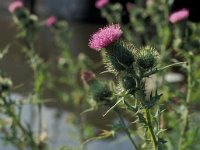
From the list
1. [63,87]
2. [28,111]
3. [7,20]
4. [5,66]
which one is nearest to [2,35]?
[7,20]

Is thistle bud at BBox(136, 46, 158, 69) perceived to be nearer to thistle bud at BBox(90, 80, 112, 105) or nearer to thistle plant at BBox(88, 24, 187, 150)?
thistle plant at BBox(88, 24, 187, 150)

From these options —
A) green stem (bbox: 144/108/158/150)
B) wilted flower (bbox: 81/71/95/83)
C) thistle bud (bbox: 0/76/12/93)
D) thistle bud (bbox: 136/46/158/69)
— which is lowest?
green stem (bbox: 144/108/158/150)

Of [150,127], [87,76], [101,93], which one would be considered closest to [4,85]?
[87,76]

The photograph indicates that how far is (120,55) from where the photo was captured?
6.89 feet

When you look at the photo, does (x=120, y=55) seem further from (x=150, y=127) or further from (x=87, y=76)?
(x=87, y=76)

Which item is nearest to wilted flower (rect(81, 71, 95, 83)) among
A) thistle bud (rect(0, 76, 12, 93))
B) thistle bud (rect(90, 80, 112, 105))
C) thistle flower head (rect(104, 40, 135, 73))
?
thistle bud (rect(90, 80, 112, 105))

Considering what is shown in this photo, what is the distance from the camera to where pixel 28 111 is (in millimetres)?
7074

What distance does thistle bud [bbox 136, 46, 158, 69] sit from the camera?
2088mm

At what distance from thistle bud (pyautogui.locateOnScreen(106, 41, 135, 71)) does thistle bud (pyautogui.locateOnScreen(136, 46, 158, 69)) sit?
4 cm

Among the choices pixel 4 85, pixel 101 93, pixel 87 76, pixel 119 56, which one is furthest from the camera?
pixel 4 85

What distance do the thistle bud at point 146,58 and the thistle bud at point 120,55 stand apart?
0.04 metres

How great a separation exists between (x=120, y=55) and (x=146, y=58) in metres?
0.11

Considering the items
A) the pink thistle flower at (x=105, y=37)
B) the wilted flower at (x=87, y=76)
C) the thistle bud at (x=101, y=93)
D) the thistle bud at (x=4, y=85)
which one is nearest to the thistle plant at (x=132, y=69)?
the pink thistle flower at (x=105, y=37)

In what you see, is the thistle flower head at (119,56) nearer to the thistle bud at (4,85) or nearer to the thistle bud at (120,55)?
the thistle bud at (120,55)
